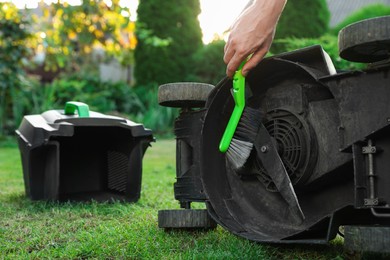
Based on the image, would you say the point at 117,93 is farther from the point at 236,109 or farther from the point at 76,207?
the point at 236,109

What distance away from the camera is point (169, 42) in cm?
1185

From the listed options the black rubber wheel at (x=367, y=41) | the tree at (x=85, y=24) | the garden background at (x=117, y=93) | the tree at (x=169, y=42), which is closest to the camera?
the black rubber wheel at (x=367, y=41)

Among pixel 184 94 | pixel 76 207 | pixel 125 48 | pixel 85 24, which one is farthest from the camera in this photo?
pixel 125 48

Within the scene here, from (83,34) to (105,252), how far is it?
200 inches

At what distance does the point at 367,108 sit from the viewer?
154 cm

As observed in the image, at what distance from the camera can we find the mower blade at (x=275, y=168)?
1.78 metres

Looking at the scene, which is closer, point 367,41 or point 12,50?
point 367,41

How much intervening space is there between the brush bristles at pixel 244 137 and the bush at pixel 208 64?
10.3 m

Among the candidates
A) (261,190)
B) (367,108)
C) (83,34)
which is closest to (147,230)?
(261,190)

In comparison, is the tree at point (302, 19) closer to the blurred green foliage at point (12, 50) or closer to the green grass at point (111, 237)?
the blurred green foliage at point (12, 50)

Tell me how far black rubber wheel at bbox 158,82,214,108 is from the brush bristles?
41cm

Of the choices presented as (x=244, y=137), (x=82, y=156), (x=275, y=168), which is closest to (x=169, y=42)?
(x=82, y=156)

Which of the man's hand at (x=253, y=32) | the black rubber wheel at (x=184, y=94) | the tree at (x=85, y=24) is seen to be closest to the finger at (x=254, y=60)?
the man's hand at (x=253, y=32)

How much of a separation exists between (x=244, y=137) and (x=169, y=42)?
1017cm
